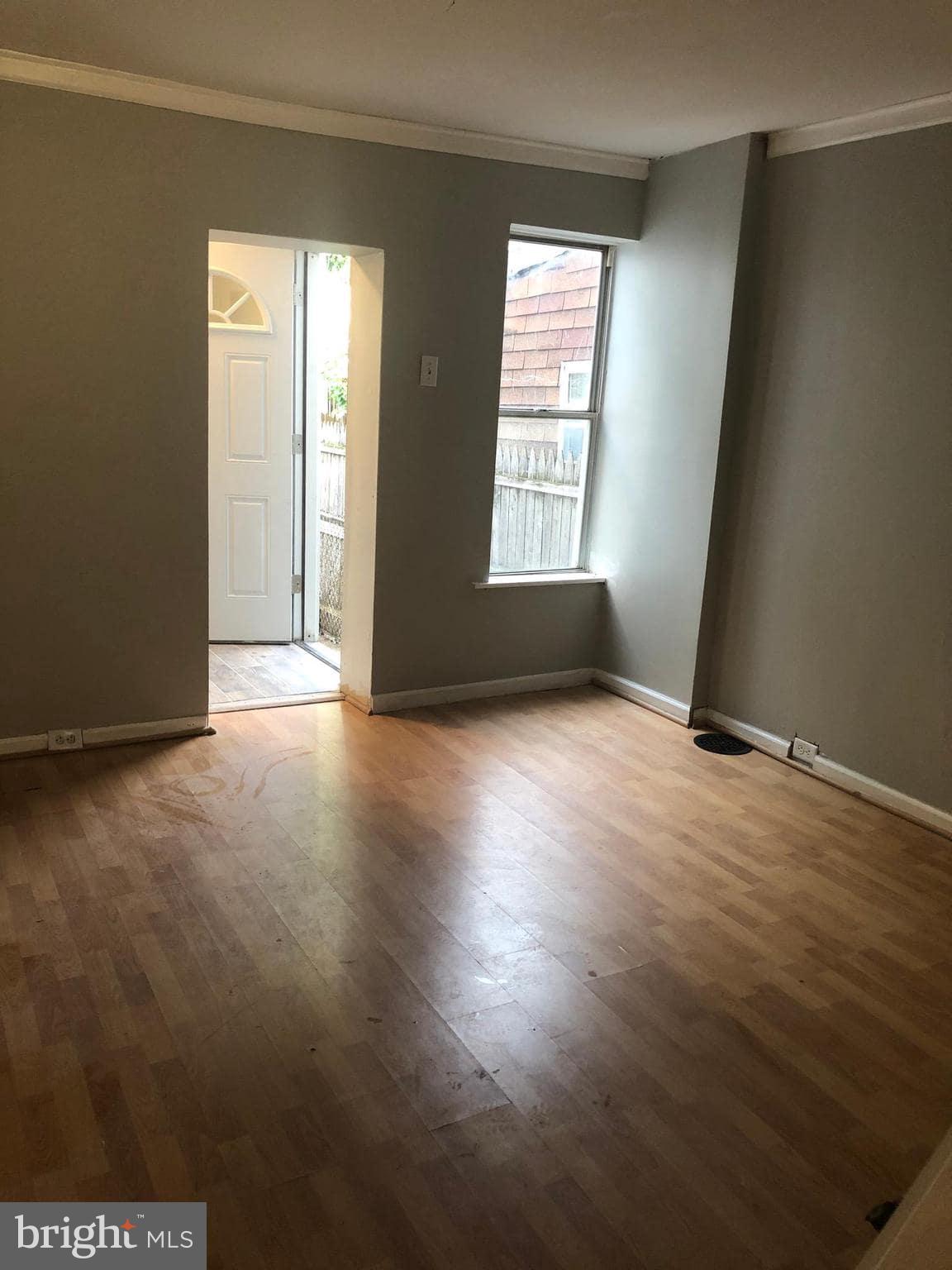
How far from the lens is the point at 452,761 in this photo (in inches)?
154

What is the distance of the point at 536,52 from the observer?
115 inches

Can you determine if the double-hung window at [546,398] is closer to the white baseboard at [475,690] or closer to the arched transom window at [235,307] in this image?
the white baseboard at [475,690]

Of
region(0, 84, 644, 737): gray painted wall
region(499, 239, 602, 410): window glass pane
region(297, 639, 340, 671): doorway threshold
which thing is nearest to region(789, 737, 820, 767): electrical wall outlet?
region(0, 84, 644, 737): gray painted wall

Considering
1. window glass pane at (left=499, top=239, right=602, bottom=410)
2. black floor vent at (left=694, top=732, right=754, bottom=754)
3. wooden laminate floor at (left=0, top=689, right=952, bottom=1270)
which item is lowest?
wooden laminate floor at (left=0, top=689, right=952, bottom=1270)

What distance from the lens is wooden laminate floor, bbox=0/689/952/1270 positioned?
5.92 ft

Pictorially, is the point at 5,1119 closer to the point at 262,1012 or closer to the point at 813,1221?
the point at 262,1012

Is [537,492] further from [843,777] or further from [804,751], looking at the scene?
[843,777]

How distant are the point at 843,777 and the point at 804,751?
0.21 m

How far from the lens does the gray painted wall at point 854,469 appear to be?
3424 millimetres

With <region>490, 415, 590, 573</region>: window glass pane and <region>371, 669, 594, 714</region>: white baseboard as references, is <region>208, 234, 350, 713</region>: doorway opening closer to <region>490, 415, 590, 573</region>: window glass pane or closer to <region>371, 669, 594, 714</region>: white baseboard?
<region>371, 669, 594, 714</region>: white baseboard

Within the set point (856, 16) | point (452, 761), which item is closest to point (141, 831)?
point (452, 761)

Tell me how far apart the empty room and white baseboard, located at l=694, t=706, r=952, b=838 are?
0.07 feet

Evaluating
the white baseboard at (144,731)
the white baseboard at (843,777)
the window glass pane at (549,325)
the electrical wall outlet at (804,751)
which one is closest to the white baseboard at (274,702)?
the white baseboard at (144,731)

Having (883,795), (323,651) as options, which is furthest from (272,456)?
(883,795)
